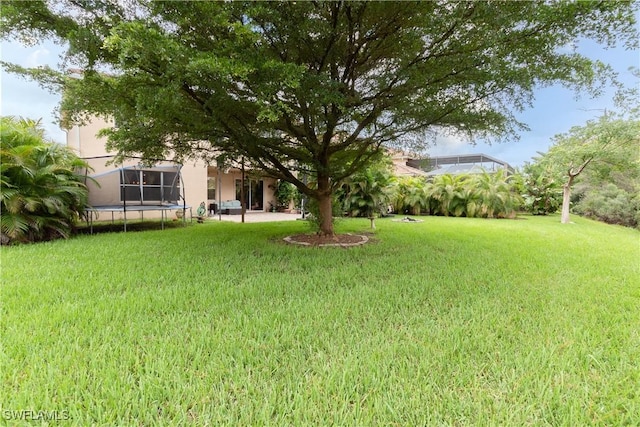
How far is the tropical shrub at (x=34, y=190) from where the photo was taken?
21.7 feet

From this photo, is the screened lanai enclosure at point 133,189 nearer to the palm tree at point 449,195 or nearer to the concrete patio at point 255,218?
the concrete patio at point 255,218

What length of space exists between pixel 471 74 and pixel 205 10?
13.2 feet

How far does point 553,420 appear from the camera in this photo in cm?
175

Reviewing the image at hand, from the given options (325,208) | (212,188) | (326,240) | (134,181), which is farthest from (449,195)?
(134,181)

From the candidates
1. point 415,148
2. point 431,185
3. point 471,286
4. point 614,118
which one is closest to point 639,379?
point 471,286

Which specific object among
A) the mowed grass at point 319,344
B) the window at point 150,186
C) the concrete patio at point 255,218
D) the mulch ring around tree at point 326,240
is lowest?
the mowed grass at point 319,344

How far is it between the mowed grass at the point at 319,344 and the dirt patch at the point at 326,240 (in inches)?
83.3

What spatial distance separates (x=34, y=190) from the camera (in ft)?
23.3

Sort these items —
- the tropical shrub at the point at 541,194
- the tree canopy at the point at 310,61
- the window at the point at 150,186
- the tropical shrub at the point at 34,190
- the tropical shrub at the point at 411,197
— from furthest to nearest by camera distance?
the tropical shrub at the point at 541,194 → the tropical shrub at the point at 411,197 → the window at the point at 150,186 → the tropical shrub at the point at 34,190 → the tree canopy at the point at 310,61

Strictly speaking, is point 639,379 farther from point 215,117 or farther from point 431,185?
point 431,185

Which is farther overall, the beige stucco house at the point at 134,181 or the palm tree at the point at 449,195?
the palm tree at the point at 449,195

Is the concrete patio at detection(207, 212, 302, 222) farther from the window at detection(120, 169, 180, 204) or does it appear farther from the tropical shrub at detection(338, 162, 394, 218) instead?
the tropical shrub at detection(338, 162, 394, 218)

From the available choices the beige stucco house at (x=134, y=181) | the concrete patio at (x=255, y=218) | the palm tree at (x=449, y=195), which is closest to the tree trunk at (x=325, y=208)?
the beige stucco house at (x=134, y=181)

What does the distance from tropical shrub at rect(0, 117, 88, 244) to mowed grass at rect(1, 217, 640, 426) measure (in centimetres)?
235
